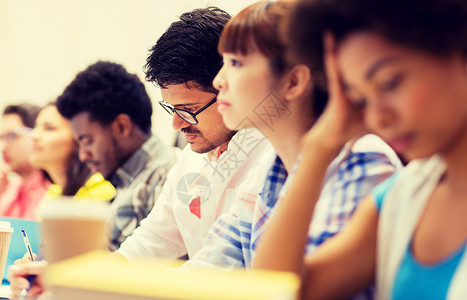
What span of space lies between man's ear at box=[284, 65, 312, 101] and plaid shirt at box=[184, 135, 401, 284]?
14 centimetres

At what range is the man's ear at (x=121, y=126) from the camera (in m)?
2.23

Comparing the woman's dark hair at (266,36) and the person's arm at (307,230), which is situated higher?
the woman's dark hair at (266,36)

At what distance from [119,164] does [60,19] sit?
74.2 inches

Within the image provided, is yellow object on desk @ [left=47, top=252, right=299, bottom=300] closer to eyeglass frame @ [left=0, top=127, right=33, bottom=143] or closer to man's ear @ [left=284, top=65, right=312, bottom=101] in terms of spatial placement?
man's ear @ [left=284, top=65, right=312, bottom=101]

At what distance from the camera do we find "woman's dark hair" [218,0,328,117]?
1040 mm

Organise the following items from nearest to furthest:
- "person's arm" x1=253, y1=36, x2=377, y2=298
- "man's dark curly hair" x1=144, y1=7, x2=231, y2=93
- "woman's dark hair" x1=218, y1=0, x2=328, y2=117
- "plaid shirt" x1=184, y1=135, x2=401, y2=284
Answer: "person's arm" x1=253, y1=36, x2=377, y2=298 < "plaid shirt" x1=184, y1=135, x2=401, y2=284 < "woman's dark hair" x1=218, y1=0, x2=328, y2=117 < "man's dark curly hair" x1=144, y1=7, x2=231, y2=93

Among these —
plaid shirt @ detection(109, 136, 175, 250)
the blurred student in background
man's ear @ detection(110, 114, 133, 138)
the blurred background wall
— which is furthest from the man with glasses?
the blurred student in background

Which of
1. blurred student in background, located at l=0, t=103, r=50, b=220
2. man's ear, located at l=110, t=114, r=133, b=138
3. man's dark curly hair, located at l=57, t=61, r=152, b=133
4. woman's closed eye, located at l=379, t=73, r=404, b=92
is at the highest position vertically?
woman's closed eye, located at l=379, t=73, r=404, b=92

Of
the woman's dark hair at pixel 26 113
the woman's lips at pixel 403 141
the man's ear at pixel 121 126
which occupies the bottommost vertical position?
the woman's dark hair at pixel 26 113

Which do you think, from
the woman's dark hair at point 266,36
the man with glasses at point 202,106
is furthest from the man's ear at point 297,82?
the man with glasses at point 202,106

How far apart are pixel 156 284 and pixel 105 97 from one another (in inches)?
67.8

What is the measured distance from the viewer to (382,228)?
2.53ft

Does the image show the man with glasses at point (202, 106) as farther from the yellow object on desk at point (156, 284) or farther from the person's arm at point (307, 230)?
the yellow object on desk at point (156, 284)

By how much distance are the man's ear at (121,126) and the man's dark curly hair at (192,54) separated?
27.4 inches
